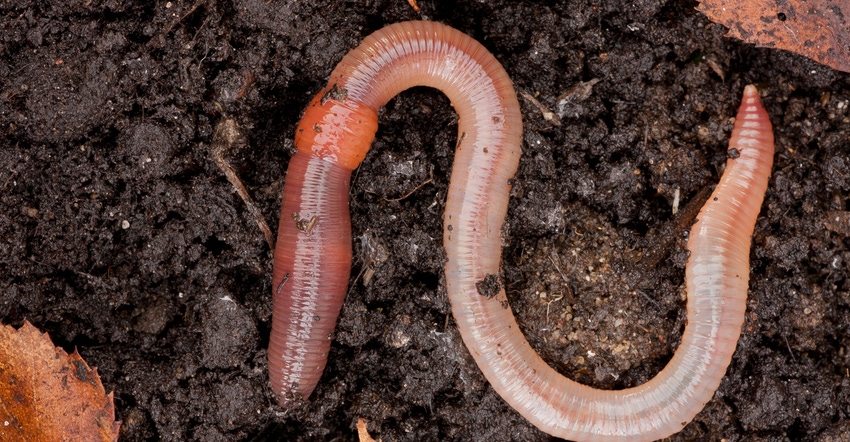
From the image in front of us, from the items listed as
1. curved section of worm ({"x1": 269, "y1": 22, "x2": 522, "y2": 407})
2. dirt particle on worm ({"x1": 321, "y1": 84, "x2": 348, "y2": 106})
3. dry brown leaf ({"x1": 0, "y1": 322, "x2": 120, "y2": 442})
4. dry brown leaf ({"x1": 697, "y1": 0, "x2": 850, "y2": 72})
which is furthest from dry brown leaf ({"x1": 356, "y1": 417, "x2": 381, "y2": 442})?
dry brown leaf ({"x1": 697, "y1": 0, "x2": 850, "y2": 72})

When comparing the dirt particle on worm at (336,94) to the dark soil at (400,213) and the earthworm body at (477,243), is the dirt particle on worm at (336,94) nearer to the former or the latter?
the earthworm body at (477,243)

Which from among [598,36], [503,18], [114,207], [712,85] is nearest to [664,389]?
[712,85]

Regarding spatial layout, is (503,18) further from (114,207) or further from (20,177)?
(20,177)

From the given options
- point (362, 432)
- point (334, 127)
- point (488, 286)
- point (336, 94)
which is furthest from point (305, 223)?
point (362, 432)

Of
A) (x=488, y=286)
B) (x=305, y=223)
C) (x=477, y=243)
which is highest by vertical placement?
(x=305, y=223)

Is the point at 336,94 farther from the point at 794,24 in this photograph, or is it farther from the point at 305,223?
the point at 794,24

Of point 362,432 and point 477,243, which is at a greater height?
point 477,243

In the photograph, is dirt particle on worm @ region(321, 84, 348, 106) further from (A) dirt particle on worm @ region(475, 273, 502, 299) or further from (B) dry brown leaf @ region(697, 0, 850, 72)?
(B) dry brown leaf @ region(697, 0, 850, 72)

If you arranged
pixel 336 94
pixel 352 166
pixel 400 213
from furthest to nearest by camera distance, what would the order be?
pixel 400 213 → pixel 352 166 → pixel 336 94

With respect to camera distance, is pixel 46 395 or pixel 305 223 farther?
pixel 305 223
